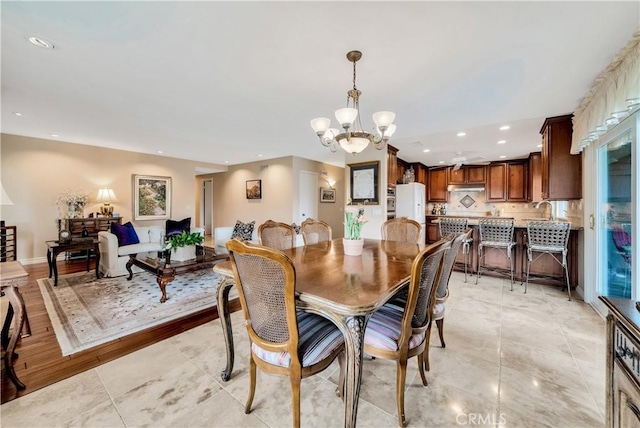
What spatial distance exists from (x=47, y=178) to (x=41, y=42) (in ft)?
14.7

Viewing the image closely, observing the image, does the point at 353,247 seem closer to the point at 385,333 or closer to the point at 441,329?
the point at 385,333

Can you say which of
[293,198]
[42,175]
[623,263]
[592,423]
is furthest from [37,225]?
[623,263]

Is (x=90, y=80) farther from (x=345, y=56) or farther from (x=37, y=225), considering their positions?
(x=37, y=225)

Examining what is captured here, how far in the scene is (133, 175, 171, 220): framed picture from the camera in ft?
20.2

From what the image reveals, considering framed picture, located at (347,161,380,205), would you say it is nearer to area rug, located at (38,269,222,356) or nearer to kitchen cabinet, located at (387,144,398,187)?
kitchen cabinet, located at (387,144,398,187)

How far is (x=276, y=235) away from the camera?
2.68 m

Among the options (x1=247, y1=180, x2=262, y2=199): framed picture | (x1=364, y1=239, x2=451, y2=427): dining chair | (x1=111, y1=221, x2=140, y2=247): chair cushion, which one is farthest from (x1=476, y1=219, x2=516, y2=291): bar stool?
(x1=111, y1=221, x2=140, y2=247): chair cushion

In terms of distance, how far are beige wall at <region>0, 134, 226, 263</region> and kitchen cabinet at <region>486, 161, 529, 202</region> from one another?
8.68m

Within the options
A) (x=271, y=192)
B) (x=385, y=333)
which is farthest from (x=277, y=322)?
(x=271, y=192)

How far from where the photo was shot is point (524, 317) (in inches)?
107

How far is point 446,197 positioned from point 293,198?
411cm

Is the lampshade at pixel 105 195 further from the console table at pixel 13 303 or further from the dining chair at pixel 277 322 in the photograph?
the dining chair at pixel 277 322

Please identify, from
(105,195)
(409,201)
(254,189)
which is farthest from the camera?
(254,189)

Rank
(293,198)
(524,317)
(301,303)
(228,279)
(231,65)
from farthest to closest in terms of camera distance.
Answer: (293,198), (524,317), (231,65), (228,279), (301,303)
